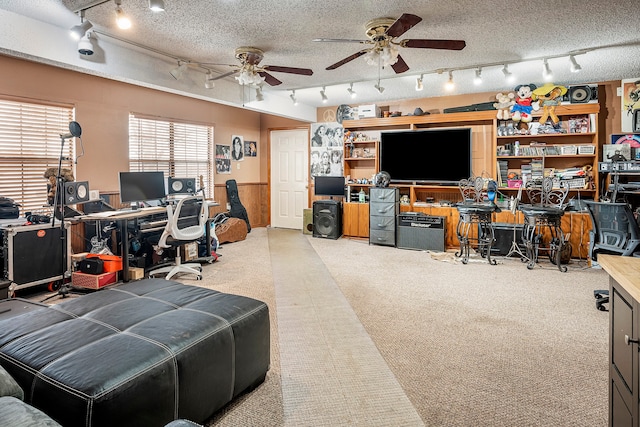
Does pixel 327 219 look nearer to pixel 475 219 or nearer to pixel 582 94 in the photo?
pixel 475 219

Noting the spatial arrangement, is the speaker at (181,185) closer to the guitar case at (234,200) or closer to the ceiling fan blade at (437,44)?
the guitar case at (234,200)

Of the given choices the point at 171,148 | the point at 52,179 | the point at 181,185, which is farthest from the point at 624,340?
the point at 171,148

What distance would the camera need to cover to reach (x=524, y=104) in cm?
556

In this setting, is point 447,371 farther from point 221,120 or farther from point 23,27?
point 221,120

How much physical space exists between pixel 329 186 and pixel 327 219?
0.68 m

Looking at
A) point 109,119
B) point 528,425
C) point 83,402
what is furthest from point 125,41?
point 528,425

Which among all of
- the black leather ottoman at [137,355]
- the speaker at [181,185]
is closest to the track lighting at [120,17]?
the black leather ottoman at [137,355]

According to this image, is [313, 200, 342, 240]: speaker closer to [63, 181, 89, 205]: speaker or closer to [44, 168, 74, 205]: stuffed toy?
[63, 181, 89, 205]: speaker

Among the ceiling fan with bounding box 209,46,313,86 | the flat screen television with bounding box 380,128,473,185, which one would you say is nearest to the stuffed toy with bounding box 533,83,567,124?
the flat screen television with bounding box 380,128,473,185

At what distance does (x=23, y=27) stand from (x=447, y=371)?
13.7 ft

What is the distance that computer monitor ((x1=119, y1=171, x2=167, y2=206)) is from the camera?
462cm

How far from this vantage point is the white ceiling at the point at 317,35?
301cm

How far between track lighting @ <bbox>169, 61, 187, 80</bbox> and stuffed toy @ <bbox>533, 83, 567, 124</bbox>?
4874 millimetres

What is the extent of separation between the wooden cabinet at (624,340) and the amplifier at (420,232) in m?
4.29
